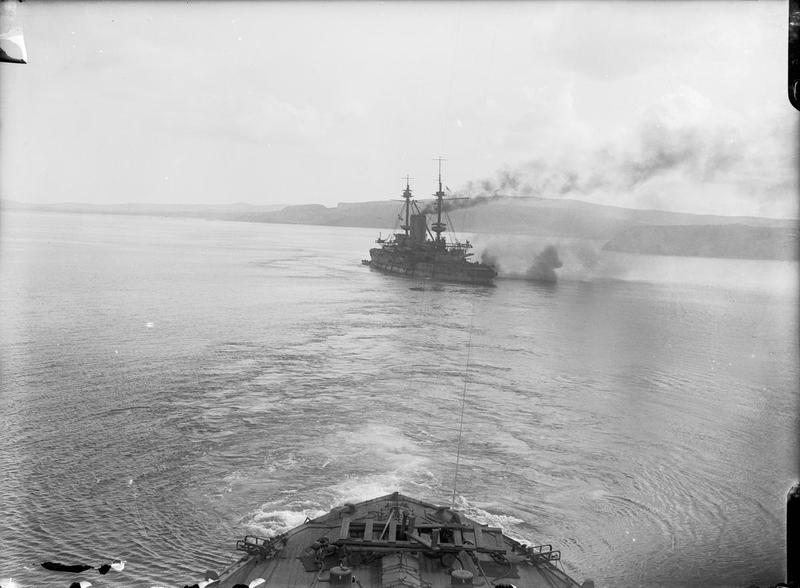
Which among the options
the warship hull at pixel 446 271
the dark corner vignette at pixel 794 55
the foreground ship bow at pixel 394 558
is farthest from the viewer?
the warship hull at pixel 446 271

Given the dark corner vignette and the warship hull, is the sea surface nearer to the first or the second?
the dark corner vignette

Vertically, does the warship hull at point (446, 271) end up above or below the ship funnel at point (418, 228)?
below

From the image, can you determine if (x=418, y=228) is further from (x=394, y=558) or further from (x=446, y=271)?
(x=394, y=558)

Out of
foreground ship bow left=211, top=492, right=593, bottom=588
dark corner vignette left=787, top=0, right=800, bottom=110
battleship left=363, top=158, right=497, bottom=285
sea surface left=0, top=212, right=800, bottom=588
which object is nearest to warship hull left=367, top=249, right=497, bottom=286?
battleship left=363, top=158, right=497, bottom=285

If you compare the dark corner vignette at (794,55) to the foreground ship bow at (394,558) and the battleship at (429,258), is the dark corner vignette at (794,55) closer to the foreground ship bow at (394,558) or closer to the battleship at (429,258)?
the foreground ship bow at (394,558)

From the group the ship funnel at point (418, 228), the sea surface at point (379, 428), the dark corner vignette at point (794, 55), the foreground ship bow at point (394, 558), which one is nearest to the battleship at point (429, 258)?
the ship funnel at point (418, 228)

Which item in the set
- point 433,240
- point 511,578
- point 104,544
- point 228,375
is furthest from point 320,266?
point 511,578

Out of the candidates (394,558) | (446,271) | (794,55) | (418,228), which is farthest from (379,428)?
(418,228)
